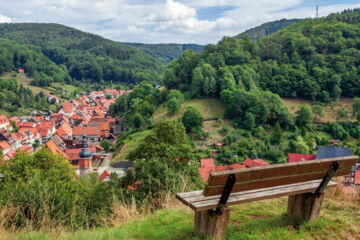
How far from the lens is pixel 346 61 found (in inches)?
2010

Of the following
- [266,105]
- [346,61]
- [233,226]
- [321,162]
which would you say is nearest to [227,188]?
[233,226]

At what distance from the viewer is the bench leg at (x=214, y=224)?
3.86 m

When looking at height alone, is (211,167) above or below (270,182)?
below

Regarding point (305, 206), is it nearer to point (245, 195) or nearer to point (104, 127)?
point (245, 195)

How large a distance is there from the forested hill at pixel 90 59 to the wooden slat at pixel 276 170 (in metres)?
101

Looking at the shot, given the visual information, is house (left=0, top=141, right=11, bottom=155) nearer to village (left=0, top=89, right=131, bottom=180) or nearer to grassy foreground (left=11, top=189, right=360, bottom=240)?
village (left=0, top=89, right=131, bottom=180)

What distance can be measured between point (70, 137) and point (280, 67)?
1500 inches

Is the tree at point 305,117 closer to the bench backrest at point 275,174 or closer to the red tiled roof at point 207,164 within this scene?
the red tiled roof at point 207,164

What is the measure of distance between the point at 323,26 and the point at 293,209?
69.4 metres

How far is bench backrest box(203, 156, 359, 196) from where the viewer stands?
3.45 m

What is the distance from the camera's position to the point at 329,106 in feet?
149

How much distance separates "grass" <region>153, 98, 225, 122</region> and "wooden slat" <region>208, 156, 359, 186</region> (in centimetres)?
3620

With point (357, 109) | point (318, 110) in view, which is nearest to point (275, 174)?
point (318, 110)

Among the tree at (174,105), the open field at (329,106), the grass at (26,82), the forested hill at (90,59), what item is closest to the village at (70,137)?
the tree at (174,105)
